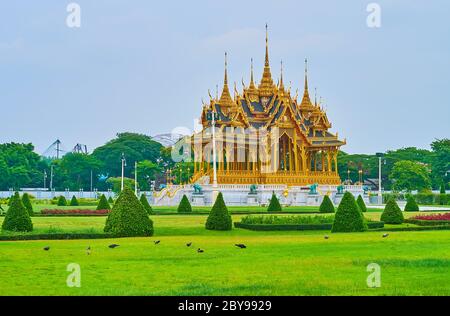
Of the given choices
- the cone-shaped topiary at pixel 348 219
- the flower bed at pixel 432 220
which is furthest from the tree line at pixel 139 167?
the cone-shaped topiary at pixel 348 219

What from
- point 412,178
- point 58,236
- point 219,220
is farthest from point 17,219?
point 412,178

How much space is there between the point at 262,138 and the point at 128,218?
162 feet

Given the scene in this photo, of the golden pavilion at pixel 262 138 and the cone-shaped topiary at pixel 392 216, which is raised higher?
the golden pavilion at pixel 262 138

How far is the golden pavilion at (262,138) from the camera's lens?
247 ft

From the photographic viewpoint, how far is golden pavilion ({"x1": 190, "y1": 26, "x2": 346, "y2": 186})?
75375 millimetres

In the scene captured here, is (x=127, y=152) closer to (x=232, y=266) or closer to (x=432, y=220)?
(x=432, y=220)

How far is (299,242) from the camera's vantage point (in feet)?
82.7

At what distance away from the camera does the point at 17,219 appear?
95.6ft

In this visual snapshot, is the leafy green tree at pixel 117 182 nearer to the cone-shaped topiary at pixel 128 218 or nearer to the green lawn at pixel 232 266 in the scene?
the cone-shaped topiary at pixel 128 218

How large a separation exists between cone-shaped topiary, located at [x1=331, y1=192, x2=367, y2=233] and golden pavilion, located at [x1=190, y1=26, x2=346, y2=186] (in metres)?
42.3

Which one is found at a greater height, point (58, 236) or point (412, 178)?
point (412, 178)

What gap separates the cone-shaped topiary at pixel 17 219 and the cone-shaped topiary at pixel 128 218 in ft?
10.7

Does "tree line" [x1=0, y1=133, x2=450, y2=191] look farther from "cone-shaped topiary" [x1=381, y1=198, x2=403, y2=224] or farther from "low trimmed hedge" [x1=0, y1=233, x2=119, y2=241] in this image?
"low trimmed hedge" [x1=0, y1=233, x2=119, y2=241]
